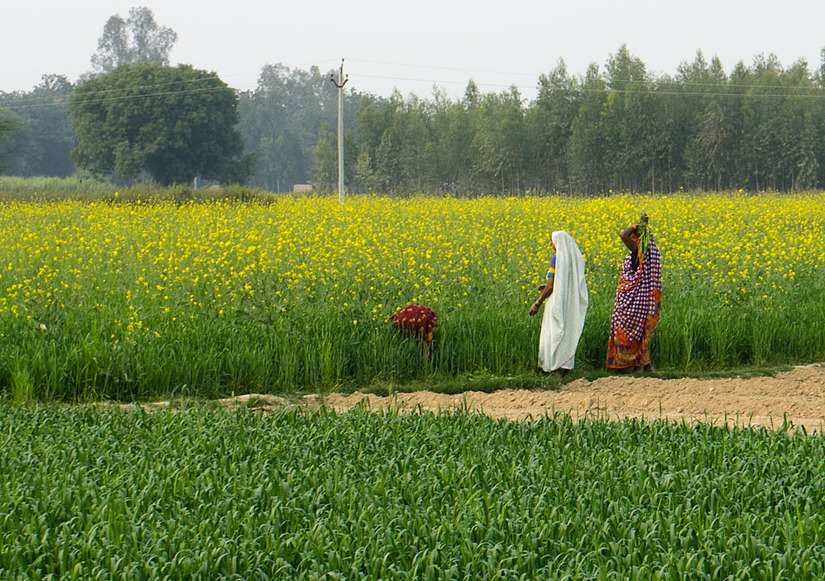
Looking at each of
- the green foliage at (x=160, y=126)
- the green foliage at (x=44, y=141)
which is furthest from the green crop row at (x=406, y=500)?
the green foliage at (x=44, y=141)

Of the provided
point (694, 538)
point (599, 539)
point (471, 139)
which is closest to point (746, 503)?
point (694, 538)

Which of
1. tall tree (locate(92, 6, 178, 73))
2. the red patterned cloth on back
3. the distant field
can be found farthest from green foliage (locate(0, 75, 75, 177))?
the red patterned cloth on back

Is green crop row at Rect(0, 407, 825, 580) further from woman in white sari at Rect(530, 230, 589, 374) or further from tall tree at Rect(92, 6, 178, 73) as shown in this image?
tall tree at Rect(92, 6, 178, 73)

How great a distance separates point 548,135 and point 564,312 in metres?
40.0

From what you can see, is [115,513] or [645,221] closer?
[115,513]

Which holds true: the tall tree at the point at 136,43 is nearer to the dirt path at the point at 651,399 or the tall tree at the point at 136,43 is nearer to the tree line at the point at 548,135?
the tree line at the point at 548,135

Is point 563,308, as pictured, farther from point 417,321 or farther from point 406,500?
point 406,500

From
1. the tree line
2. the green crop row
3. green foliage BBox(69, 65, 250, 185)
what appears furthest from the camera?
green foliage BBox(69, 65, 250, 185)

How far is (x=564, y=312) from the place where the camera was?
395 inches

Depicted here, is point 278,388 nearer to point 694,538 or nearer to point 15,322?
point 15,322

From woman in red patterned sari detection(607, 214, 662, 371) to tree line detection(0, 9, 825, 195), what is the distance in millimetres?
26248

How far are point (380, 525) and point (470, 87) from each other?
193ft

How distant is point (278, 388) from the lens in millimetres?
9602

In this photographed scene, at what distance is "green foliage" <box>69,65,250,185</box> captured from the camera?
5691 cm
